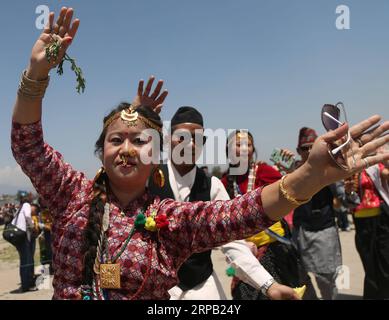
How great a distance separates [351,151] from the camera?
1.42 meters

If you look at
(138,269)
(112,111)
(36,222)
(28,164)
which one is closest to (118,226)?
(138,269)

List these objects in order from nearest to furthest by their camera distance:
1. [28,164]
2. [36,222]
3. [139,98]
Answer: [28,164], [139,98], [36,222]

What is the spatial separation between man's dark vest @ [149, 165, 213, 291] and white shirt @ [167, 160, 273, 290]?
3cm

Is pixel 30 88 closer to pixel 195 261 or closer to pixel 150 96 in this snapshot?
pixel 150 96

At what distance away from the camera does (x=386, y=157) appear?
1.49 meters

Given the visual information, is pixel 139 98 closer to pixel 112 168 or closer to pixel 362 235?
pixel 112 168

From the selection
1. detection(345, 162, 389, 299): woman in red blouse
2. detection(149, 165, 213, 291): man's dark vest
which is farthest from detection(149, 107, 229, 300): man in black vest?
detection(345, 162, 389, 299): woman in red blouse

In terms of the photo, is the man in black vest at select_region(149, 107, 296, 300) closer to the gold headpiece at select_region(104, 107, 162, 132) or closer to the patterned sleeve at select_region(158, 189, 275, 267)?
the gold headpiece at select_region(104, 107, 162, 132)

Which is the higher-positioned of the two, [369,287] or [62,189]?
[62,189]

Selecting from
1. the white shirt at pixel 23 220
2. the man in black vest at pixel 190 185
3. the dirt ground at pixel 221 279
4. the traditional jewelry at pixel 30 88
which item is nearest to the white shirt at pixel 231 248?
the man in black vest at pixel 190 185

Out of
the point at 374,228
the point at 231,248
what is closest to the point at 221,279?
the point at 374,228

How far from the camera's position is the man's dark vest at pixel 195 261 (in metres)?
2.46

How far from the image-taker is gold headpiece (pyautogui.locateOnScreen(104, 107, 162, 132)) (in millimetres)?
1830

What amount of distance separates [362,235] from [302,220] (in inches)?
34.6
